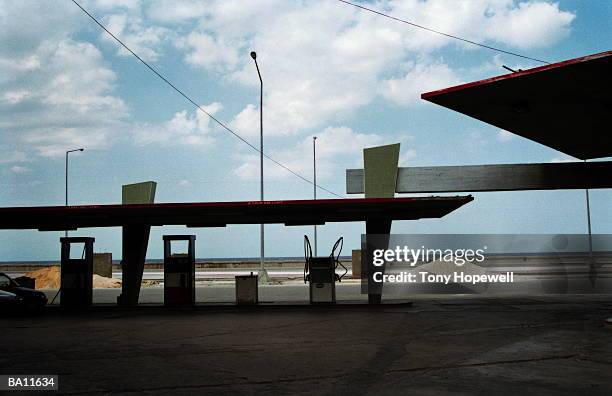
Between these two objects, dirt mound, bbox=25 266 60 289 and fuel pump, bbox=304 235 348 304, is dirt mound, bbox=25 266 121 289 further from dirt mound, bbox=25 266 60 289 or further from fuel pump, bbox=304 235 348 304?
fuel pump, bbox=304 235 348 304

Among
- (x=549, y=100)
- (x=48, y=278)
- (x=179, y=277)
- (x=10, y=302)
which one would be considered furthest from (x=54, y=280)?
(x=549, y=100)

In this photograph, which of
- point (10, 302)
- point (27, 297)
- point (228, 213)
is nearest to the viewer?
point (10, 302)

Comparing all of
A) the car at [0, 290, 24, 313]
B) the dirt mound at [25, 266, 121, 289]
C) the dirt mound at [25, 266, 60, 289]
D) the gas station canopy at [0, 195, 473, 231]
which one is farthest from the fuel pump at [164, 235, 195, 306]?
the dirt mound at [25, 266, 60, 289]

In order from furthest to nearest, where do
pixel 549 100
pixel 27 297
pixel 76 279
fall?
1. pixel 76 279
2. pixel 27 297
3. pixel 549 100

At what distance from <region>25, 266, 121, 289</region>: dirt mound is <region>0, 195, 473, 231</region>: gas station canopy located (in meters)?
13.7

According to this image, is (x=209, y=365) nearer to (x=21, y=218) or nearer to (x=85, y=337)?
(x=85, y=337)

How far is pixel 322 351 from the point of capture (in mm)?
9531

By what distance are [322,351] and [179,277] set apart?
31.7ft

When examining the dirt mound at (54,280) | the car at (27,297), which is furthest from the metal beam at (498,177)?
the dirt mound at (54,280)

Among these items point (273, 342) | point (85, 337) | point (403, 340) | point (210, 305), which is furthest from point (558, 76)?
point (210, 305)

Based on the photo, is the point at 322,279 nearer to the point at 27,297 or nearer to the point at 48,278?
the point at 27,297

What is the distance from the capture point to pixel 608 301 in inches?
741

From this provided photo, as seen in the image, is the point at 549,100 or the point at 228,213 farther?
the point at 228,213

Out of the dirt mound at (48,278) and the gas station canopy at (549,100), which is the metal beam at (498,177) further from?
the dirt mound at (48,278)
